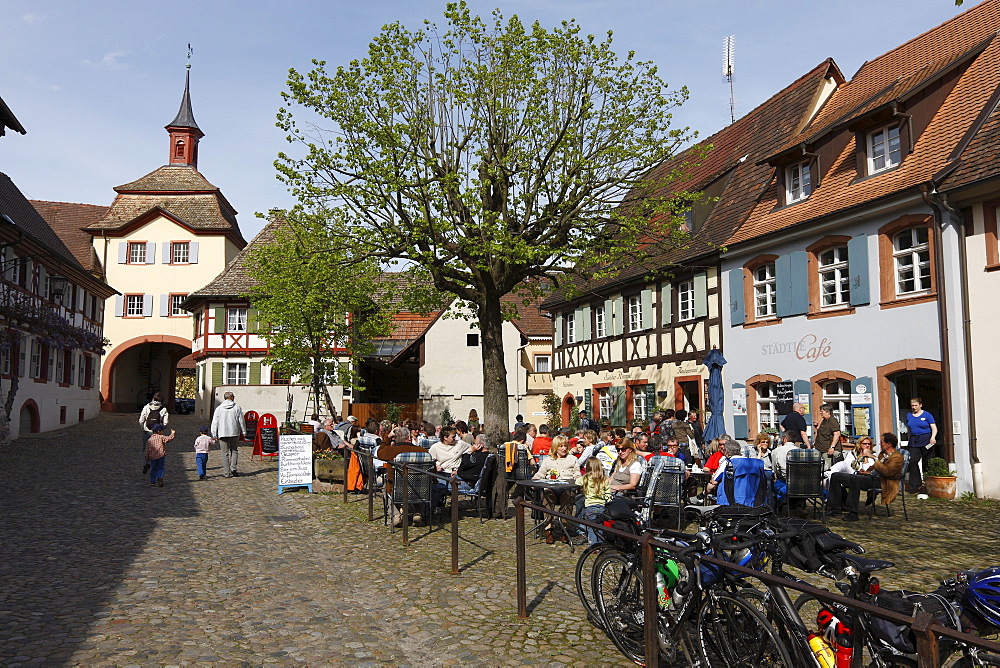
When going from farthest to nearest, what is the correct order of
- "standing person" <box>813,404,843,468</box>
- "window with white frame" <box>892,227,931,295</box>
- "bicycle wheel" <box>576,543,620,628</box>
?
"window with white frame" <box>892,227,931,295</box>
"standing person" <box>813,404,843,468</box>
"bicycle wheel" <box>576,543,620,628</box>

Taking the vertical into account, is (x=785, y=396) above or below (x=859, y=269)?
below

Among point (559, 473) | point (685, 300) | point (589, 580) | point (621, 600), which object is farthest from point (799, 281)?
point (621, 600)

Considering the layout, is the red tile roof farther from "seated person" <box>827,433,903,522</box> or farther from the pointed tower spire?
the pointed tower spire

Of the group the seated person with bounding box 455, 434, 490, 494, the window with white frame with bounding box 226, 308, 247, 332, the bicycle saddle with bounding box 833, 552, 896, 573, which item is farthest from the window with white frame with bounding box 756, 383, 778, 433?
the window with white frame with bounding box 226, 308, 247, 332

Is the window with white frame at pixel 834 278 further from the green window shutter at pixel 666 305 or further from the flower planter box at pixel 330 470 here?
the flower planter box at pixel 330 470

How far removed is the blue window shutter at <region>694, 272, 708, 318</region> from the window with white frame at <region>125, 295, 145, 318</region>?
35.5 m

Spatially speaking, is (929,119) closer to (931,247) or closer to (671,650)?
(931,247)

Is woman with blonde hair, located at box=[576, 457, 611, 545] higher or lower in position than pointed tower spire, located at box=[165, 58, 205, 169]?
lower

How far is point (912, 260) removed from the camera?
1520cm

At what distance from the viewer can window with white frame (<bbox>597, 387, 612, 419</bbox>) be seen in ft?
85.5

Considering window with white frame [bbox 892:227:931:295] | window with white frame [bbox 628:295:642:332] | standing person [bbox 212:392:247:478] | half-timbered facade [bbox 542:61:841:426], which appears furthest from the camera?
window with white frame [bbox 628:295:642:332]

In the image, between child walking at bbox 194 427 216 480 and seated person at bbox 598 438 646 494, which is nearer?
seated person at bbox 598 438 646 494

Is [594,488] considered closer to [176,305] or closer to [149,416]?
[149,416]

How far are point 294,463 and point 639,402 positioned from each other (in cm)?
1236
